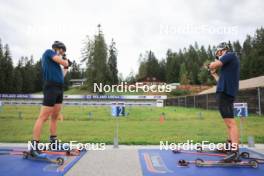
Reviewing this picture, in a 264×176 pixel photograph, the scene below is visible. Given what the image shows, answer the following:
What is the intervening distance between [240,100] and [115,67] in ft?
138

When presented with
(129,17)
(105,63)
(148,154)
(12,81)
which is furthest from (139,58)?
(148,154)

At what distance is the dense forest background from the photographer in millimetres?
51287

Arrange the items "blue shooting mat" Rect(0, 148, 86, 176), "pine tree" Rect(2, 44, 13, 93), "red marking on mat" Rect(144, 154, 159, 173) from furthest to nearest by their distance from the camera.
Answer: "pine tree" Rect(2, 44, 13, 93) < "red marking on mat" Rect(144, 154, 159, 173) < "blue shooting mat" Rect(0, 148, 86, 176)

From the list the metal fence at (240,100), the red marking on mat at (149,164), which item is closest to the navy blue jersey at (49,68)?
the red marking on mat at (149,164)

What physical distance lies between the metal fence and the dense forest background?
23.2 ft

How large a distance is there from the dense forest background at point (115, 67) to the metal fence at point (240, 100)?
279 inches

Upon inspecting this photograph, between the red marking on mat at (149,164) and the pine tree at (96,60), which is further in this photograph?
the pine tree at (96,60)

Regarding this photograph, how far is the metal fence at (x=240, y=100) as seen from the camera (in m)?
17.8

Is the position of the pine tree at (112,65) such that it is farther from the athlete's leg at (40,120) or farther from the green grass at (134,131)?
the athlete's leg at (40,120)

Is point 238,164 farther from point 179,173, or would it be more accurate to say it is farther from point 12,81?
point 12,81

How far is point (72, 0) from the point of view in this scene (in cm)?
931

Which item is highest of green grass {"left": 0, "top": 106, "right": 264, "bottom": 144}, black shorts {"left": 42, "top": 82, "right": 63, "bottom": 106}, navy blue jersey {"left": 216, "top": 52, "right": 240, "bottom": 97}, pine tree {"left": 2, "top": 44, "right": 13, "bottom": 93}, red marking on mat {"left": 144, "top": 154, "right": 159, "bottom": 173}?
pine tree {"left": 2, "top": 44, "right": 13, "bottom": 93}

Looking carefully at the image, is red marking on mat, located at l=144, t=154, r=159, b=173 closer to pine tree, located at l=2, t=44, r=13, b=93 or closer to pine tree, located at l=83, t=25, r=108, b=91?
pine tree, located at l=83, t=25, r=108, b=91

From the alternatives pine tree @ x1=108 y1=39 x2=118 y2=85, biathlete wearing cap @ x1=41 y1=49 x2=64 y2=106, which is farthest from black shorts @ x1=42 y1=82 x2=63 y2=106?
pine tree @ x1=108 y1=39 x2=118 y2=85
